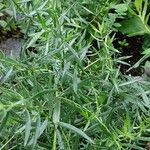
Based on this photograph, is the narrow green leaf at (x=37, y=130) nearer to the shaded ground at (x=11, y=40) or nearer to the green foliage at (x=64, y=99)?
the green foliage at (x=64, y=99)

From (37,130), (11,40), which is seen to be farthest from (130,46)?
(37,130)

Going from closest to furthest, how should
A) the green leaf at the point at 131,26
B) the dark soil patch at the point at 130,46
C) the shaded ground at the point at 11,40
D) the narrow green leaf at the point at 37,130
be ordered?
the narrow green leaf at the point at 37,130 < the green leaf at the point at 131,26 < the dark soil patch at the point at 130,46 < the shaded ground at the point at 11,40

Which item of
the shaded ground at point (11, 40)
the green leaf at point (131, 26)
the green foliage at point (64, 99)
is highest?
the green foliage at point (64, 99)

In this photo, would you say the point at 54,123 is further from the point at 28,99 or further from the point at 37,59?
the point at 37,59

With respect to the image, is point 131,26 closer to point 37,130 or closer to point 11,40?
point 11,40

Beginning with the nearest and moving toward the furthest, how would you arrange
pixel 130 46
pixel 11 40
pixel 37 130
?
pixel 37 130 < pixel 130 46 < pixel 11 40

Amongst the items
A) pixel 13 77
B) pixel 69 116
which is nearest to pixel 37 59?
pixel 13 77

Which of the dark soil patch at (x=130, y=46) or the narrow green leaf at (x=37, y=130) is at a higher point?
the narrow green leaf at (x=37, y=130)

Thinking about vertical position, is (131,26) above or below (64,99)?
below

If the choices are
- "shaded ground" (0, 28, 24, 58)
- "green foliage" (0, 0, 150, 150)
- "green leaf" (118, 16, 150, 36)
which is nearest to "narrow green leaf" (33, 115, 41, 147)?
"green foliage" (0, 0, 150, 150)

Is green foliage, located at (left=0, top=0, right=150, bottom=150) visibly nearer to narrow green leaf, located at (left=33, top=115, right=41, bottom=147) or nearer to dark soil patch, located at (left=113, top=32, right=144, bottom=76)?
narrow green leaf, located at (left=33, top=115, right=41, bottom=147)

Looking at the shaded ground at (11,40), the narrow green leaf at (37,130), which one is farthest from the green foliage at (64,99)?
the shaded ground at (11,40)
